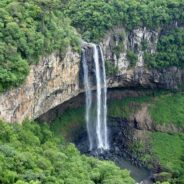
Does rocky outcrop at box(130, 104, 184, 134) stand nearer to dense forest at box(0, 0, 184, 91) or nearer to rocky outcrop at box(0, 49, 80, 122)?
dense forest at box(0, 0, 184, 91)

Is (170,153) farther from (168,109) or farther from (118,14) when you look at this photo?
(118,14)

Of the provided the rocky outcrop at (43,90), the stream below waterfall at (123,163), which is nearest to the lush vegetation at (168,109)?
the stream below waterfall at (123,163)

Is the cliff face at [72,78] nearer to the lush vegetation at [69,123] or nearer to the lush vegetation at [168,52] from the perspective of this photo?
the lush vegetation at [168,52]

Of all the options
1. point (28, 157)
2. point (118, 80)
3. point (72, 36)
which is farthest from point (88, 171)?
point (118, 80)

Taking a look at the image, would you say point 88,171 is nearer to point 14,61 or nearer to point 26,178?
point 26,178

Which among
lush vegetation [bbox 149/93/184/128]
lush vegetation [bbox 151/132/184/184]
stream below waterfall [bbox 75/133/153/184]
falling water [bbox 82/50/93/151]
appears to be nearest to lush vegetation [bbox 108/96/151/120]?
lush vegetation [bbox 149/93/184/128]

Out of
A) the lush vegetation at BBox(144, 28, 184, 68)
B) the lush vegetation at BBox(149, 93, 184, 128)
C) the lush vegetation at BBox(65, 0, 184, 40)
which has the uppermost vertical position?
the lush vegetation at BBox(65, 0, 184, 40)
